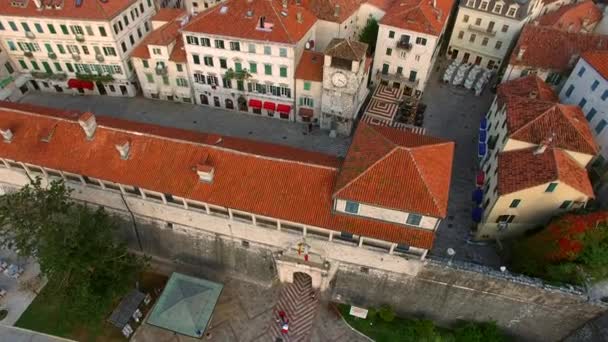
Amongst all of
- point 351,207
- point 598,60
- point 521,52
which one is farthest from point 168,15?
point 598,60

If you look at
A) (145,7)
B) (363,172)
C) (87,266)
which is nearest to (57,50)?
(145,7)

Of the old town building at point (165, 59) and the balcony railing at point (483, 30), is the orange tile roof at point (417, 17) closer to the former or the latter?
the balcony railing at point (483, 30)

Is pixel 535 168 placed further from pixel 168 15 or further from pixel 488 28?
pixel 168 15

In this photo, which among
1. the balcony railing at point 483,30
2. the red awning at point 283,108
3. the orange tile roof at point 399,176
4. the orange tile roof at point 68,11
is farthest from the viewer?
the balcony railing at point 483,30


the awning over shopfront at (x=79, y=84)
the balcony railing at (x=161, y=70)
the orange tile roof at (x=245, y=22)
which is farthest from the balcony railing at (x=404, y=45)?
the awning over shopfront at (x=79, y=84)

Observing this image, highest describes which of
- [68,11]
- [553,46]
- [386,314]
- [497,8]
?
[68,11]

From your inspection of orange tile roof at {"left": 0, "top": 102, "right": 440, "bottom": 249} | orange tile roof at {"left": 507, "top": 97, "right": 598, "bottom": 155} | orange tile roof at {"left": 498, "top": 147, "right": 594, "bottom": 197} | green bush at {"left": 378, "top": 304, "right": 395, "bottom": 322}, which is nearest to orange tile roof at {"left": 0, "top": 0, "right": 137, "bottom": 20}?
orange tile roof at {"left": 0, "top": 102, "right": 440, "bottom": 249}

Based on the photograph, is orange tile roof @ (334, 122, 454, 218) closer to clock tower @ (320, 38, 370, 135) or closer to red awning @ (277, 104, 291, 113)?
clock tower @ (320, 38, 370, 135)
